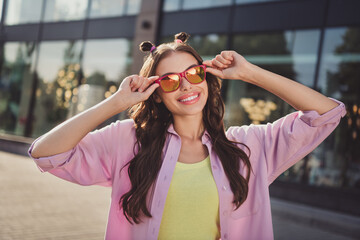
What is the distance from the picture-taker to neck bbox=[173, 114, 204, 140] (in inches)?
87.4

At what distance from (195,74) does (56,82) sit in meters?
11.4

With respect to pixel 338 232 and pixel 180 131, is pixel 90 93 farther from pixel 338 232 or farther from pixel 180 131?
pixel 180 131

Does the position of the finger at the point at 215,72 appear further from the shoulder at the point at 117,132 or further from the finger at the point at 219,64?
the shoulder at the point at 117,132

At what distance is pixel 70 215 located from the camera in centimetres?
531

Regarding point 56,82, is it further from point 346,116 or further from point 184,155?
Result: point 184,155

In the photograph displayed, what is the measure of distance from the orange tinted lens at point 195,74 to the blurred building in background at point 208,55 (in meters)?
5.98

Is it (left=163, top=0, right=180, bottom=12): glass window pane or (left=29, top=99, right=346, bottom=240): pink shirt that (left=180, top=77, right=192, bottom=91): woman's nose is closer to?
(left=29, top=99, right=346, bottom=240): pink shirt

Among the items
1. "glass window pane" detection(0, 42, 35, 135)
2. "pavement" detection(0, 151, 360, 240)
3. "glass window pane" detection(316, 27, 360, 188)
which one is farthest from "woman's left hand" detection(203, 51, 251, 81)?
"glass window pane" detection(0, 42, 35, 135)

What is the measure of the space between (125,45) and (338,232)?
25.8ft

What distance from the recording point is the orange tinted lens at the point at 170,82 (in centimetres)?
208

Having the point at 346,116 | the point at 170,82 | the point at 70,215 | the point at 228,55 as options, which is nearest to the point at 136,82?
the point at 170,82

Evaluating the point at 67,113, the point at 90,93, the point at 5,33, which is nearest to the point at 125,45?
the point at 90,93

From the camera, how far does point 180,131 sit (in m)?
2.23

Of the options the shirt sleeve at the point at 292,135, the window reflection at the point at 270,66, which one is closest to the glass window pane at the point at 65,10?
the window reflection at the point at 270,66
